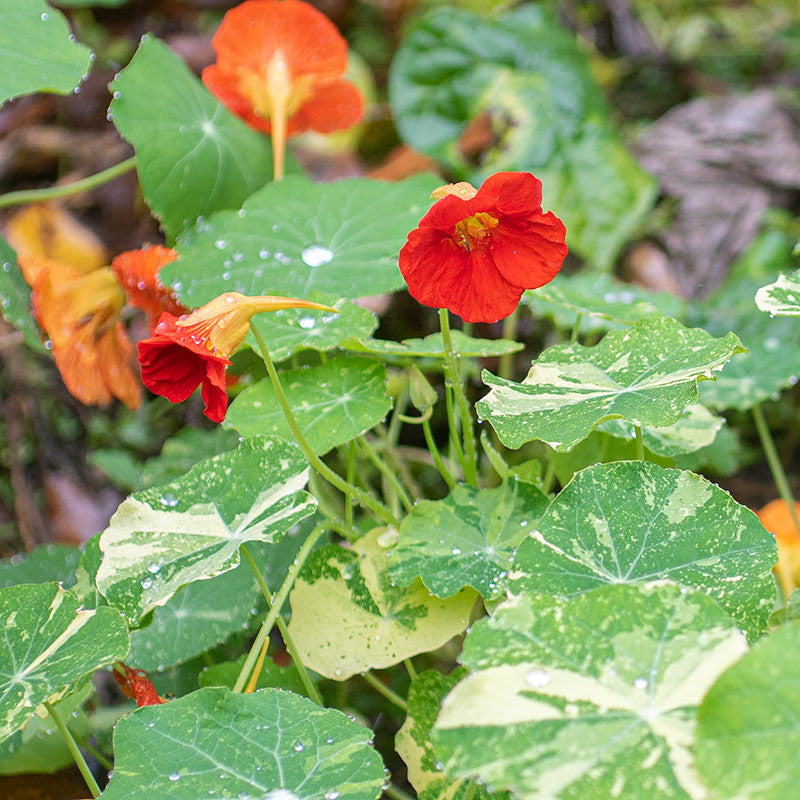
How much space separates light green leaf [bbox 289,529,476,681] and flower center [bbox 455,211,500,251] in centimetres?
32

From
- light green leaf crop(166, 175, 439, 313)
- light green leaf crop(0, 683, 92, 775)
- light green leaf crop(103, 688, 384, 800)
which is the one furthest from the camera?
light green leaf crop(166, 175, 439, 313)

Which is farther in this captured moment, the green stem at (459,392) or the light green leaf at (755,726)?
the green stem at (459,392)

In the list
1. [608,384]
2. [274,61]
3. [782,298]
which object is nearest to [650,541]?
[608,384]

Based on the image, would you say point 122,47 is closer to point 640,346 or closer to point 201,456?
point 201,456

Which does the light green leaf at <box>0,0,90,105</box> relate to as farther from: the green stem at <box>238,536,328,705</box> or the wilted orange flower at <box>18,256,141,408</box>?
the green stem at <box>238,536,328,705</box>

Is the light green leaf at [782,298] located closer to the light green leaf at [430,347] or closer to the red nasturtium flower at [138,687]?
the light green leaf at [430,347]

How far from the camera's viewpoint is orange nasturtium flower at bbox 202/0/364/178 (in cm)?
117

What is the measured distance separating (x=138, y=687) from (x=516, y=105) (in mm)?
1600

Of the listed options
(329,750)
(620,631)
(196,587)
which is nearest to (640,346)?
(620,631)

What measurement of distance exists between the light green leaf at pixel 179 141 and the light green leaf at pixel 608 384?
1.41 feet

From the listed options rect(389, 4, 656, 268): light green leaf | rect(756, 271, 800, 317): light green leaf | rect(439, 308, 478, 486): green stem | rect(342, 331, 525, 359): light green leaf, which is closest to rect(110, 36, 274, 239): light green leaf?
rect(342, 331, 525, 359): light green leaf

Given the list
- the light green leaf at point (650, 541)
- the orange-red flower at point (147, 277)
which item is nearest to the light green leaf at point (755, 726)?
the light green leaf at point (650, 541)

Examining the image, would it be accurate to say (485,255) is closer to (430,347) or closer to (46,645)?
(430,347)

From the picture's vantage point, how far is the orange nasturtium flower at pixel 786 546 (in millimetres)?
1089
